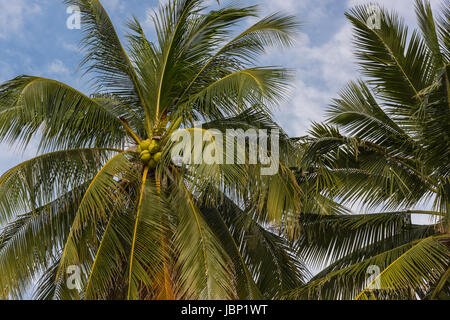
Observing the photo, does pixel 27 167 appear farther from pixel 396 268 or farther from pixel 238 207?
pixel 396 268

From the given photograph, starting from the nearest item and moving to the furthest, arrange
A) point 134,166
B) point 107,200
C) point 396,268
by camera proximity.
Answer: point 396,268, point 107,200, point 134,166

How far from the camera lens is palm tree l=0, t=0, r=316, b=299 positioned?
31.5 ft

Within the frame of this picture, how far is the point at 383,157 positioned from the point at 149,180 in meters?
4.04

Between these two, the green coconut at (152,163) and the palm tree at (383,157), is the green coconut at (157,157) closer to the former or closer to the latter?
the green coconut at (152,163)

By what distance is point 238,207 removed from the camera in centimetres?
1188

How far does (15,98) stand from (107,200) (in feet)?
7.25
